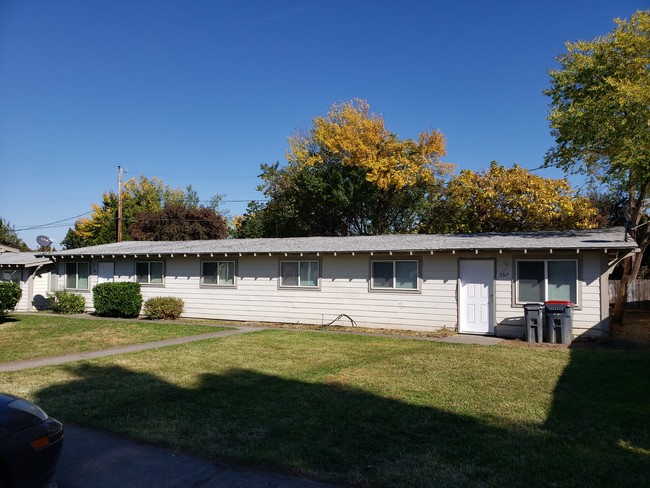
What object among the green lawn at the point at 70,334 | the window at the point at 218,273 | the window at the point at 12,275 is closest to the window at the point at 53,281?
the window at the point at 12,275

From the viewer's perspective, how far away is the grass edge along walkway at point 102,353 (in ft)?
31.1

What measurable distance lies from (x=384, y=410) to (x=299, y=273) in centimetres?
1127

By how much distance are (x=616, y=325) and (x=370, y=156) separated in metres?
17.4

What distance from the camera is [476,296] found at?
48.7 feet

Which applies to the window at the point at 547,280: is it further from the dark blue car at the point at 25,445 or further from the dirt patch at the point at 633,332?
the dark blue car at the point at 25,445

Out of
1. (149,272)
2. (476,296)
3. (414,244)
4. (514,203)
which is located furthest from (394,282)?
(514,203)

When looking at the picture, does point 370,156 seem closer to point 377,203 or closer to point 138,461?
point 377,203

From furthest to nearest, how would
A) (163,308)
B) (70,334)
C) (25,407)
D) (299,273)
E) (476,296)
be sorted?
(163,308), (299,273), (476,296), (70,334), (25,407)

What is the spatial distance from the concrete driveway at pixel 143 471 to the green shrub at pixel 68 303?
17.3 meters

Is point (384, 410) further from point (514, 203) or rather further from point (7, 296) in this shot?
point (514, 203)

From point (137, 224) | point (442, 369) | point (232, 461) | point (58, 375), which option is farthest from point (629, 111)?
point (137, 224)

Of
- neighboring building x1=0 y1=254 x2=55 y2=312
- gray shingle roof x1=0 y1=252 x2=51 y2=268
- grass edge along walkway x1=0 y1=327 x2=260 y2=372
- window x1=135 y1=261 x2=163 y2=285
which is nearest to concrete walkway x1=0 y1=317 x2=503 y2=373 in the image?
grass edge along walkway x1=0 y1=327 x2=260 y2=372

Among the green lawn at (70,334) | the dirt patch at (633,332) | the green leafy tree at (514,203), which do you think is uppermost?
the green leafy tree at (514,203)

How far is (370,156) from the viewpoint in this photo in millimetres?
30656
